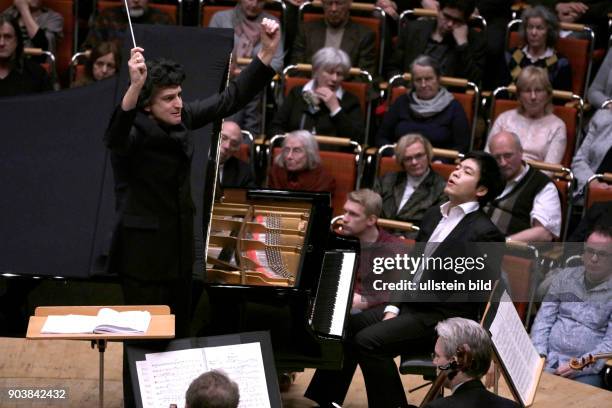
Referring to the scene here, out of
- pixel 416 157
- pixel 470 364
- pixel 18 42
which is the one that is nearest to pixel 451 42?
pixel 416 157

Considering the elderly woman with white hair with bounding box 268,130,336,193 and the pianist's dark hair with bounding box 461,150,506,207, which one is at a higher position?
the pianist's dark hair with bounding box 461,150,506,207

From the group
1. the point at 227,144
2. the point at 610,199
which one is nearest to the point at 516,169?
the point at 610,199

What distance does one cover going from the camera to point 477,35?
6664 mm

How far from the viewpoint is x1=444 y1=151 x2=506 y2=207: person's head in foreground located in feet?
14.9

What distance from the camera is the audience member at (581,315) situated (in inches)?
189

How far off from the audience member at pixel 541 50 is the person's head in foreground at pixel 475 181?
208cm

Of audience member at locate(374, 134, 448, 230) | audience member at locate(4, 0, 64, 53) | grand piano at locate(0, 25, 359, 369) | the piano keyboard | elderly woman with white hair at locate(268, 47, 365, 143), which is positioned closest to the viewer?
grand piano at locate(0, 25, 359, 369)

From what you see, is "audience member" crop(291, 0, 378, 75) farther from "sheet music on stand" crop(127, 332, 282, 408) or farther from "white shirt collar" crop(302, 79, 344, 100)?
"sheet music on stand" crop(127, 332, 282, 408)

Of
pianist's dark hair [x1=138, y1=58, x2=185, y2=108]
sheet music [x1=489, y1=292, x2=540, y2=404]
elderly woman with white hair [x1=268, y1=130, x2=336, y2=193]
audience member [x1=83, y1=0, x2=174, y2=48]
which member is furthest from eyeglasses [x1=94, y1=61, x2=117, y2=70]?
sheet music [x1=489, y1=292, x2=540, y2=404]

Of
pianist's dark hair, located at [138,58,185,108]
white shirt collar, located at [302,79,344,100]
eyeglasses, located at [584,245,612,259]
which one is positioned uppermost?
pianist's dark hair, located at [138,58,185,108]

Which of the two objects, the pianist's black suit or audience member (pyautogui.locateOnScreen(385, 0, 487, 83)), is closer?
the pianist's black suit

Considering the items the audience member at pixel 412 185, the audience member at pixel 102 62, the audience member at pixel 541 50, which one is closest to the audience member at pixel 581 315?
the audience member at pixel 412 185

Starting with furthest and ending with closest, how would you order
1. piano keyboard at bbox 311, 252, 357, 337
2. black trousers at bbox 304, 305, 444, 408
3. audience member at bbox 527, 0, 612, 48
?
audience member at bbox 527, 0, 612, 48
black trousers at bbox 304, 305, 444, 408
piano keyboard at bbox 311, 252, 357, 337

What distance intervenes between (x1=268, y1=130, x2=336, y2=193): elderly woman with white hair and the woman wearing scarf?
0.62 m
